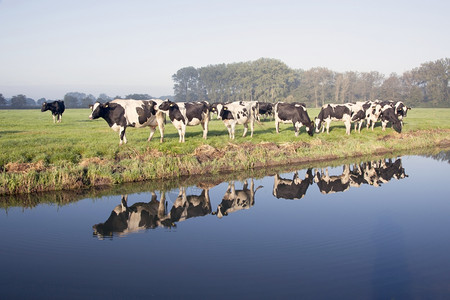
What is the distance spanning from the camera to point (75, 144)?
51.5ft

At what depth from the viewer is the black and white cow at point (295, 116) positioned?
2041 cm

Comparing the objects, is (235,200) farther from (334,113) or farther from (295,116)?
(334,113)

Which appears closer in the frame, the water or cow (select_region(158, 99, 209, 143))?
the water

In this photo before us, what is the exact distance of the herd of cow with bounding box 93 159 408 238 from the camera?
926cm

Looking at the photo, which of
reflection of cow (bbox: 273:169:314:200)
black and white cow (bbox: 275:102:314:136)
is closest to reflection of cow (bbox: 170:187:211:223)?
reflection of cow (bbox: 273:169:314:200)

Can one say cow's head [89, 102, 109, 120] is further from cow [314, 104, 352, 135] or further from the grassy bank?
cow [314, 104, 352, 135]

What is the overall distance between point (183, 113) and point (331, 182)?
734cm

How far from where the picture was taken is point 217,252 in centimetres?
737

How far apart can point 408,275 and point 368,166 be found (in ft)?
36.1

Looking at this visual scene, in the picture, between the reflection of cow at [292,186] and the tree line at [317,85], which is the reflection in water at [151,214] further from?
the tree line at [317,85]

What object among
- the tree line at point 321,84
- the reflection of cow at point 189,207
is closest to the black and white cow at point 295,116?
the reflection of cow at point 189,207

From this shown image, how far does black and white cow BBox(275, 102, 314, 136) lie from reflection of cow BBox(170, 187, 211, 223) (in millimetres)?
9978

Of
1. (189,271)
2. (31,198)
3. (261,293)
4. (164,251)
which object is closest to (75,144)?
(31,198)

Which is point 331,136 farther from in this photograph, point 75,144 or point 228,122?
point 75,144
